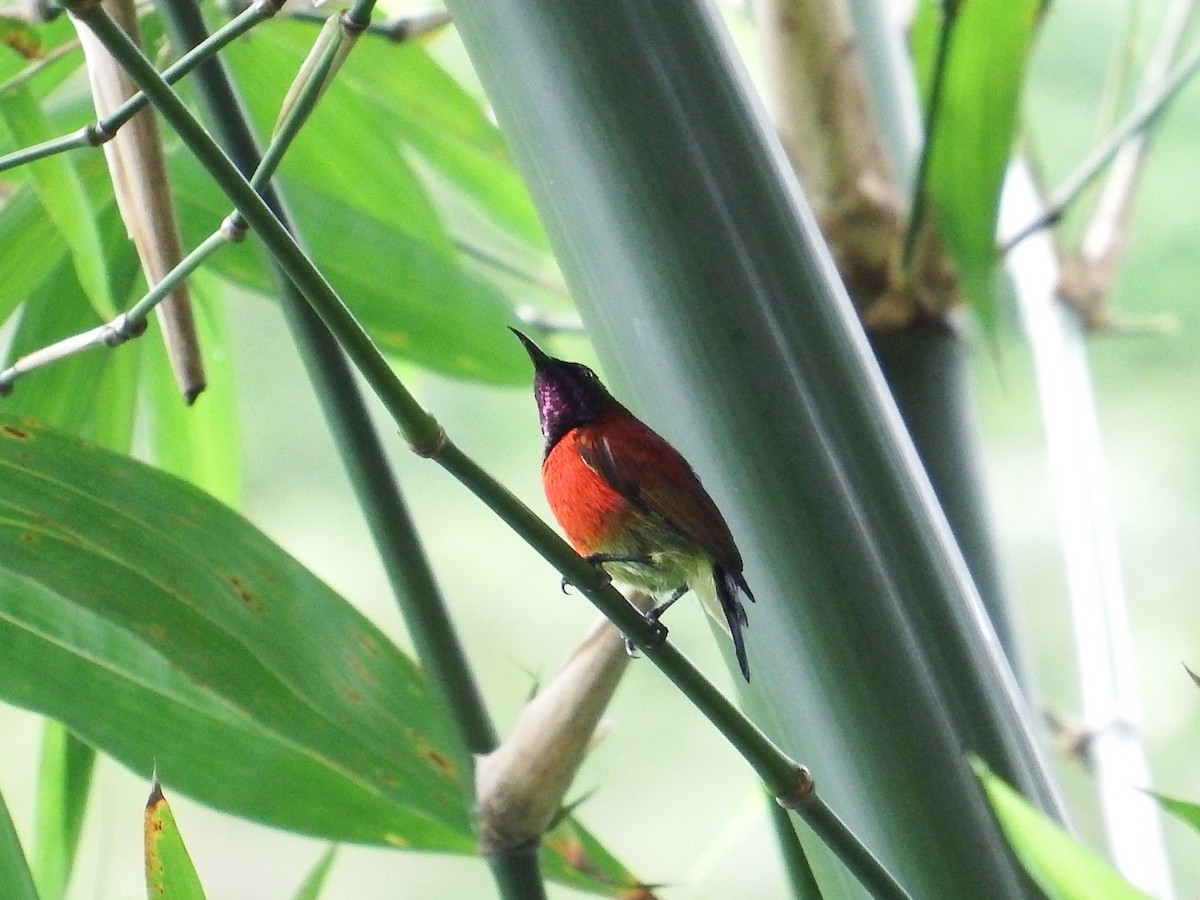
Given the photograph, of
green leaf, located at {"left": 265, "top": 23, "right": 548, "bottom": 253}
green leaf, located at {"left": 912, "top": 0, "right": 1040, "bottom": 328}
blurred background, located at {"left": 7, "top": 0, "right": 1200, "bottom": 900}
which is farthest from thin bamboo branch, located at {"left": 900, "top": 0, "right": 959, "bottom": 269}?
blurred background, located at {"left": 7, "top": 0, "right": 1200, "bottom": 900}

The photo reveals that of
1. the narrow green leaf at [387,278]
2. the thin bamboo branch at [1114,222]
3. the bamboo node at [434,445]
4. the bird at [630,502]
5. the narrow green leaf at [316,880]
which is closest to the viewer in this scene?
the bamboo node at [434,445]

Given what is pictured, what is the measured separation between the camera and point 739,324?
360mm

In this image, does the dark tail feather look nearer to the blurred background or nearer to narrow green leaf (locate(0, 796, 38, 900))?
narrow green leaf (locate(0, 796, 38, 900))

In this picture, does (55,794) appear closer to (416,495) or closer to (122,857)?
(416,495)

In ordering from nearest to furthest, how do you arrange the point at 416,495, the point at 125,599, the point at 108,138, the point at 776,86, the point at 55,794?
the point at 108,138 → the point at 125,599 → the point at 55,794 → the point at 776,86 → the point at 416,495

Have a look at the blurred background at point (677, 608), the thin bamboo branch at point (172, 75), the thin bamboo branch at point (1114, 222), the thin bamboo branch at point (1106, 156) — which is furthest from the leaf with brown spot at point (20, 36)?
the blurred background at point (677, 608)

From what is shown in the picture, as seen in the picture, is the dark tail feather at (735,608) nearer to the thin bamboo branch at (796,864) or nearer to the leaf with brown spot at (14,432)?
the thin bamboo branch at (796,864)

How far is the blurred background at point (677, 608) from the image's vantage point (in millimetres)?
1459

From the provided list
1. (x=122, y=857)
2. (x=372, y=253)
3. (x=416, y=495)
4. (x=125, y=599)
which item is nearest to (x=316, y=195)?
(x=372, y=253)

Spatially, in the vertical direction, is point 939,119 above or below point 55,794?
above

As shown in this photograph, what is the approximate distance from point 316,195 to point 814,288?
0.36 meters

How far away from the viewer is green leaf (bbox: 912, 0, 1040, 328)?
632mm

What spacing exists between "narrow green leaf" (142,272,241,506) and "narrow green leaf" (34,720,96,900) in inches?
6.4

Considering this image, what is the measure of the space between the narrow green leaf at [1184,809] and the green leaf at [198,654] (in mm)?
248
